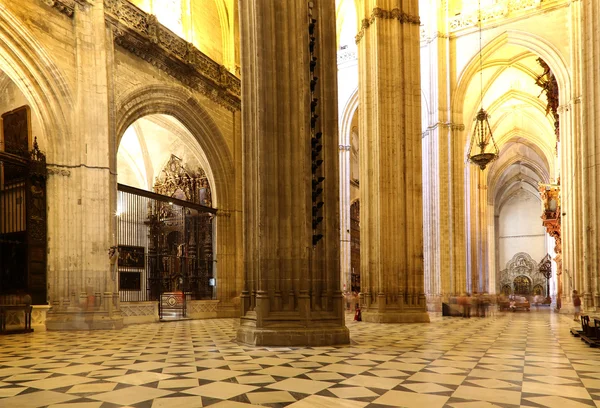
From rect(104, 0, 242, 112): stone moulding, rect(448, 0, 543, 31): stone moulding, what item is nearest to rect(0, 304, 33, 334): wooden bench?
rect(104, 0, 242, 112): stone moulding

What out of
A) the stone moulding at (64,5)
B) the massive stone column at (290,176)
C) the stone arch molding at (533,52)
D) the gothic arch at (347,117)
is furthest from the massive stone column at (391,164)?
the gothic arch at (347,117)

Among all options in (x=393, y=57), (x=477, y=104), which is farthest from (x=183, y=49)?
(x=477, y=104)

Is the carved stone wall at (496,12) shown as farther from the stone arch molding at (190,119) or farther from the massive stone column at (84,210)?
the massive stone column at (84,210)

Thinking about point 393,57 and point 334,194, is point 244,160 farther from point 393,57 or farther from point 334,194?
point 393,57

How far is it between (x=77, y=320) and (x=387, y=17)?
12521 mm

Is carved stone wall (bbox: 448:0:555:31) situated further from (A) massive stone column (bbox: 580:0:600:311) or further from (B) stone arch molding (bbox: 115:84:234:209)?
(A) massive stone column (bbox: 580:0:600:311)

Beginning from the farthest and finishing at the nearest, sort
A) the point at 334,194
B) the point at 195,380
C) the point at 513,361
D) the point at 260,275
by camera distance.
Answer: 1. the point at 334,194
2. the point at 260,275
3. the point at 513,361
4. the point at 195,380

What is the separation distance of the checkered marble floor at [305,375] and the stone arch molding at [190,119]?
9.75m

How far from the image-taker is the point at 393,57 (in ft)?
52.7

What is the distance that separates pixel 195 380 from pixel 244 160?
4962 millimetres

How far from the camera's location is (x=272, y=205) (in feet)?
29.0

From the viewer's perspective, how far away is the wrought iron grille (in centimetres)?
2030

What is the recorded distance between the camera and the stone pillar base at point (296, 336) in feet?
27.6

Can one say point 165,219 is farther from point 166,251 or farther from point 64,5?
point 64,5
